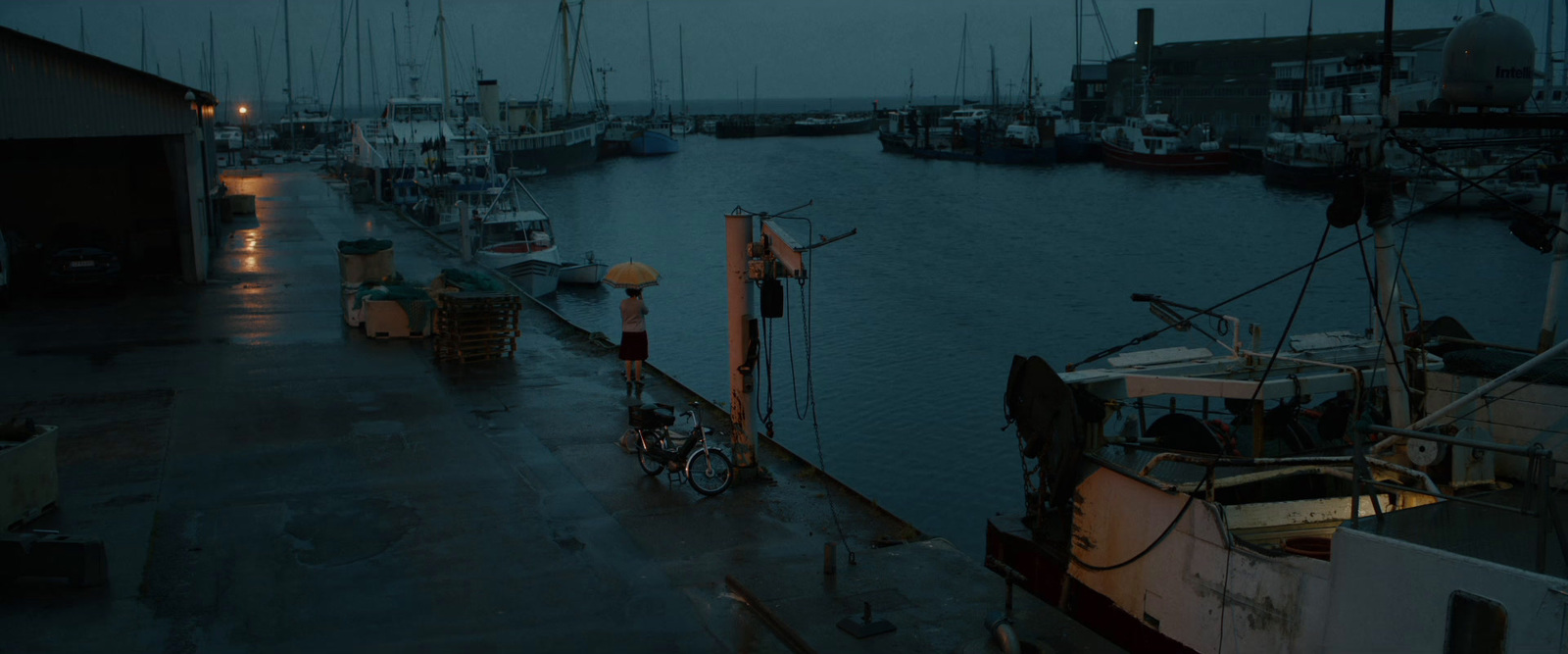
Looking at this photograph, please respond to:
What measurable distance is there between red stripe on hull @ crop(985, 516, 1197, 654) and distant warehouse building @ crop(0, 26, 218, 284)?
1839 cm

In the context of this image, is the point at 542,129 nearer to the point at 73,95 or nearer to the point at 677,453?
the point at 73,95

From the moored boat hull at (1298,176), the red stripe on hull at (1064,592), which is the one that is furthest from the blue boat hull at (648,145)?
the red stripe on hull at (1064,592)

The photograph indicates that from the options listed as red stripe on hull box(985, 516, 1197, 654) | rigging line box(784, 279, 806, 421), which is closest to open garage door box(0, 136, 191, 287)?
rigging line box(784, 279, 806, 421)

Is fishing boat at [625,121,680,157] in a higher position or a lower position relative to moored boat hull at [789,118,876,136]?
lower

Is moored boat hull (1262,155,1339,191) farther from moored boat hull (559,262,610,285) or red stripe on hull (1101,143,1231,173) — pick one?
moored boat hull (559,262,610,285)

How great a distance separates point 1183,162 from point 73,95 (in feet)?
226

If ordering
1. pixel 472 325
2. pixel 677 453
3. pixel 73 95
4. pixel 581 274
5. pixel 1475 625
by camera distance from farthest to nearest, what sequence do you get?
pixel 581 274
pixel 73 95
pixel 472 325
pixel 677 453
pixel 1475 625

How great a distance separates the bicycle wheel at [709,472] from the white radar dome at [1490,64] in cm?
716

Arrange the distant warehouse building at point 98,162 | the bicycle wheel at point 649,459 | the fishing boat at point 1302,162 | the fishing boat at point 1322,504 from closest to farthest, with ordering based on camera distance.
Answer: the fishing boat at point 1322,504, the bicycle wheel at point 649,459, the distant warehouse building at point 98,162, the fishing boat at point 1302,162

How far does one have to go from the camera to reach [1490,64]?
9086 mm

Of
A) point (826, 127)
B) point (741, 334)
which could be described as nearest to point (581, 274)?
point (741, 334)

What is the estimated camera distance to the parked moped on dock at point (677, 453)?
1190 cm

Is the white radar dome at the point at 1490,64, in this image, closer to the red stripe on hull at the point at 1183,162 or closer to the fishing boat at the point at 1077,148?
the red stripe on hull at the point at 1183,162

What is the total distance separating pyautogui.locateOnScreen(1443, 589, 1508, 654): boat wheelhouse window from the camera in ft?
20.5
